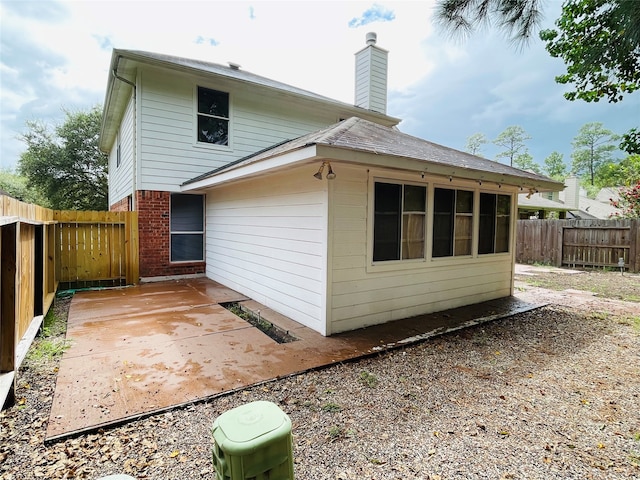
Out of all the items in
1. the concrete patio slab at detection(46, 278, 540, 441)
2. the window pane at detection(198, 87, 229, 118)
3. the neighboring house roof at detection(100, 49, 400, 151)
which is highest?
the neighboring house roof at detection(100, 49, 400, 151)

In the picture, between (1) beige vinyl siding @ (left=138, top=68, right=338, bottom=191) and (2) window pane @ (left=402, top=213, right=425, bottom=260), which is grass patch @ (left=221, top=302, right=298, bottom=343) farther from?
(1) beige vinyl siding @ (left=138, top=68, right=338, bottom=191)

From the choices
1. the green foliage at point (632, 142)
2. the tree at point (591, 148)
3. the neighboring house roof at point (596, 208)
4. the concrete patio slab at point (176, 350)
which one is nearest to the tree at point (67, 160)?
the concrete patio slab at point (176, 350)

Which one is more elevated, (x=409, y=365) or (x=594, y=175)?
(x=594, y=175)

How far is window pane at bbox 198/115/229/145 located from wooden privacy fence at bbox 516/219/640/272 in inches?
486

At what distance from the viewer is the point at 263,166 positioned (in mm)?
4816

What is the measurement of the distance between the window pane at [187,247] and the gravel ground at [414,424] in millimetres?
5223

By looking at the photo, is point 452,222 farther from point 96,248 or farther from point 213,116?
point 96,248

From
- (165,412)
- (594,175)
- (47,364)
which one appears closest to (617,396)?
(165,412)

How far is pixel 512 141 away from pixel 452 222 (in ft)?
166

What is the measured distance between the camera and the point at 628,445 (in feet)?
7.97

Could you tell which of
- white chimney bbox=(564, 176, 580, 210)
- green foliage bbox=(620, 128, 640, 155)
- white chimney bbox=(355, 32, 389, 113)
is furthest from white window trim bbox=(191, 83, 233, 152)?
white chimney bbox=(564, 176, 580, 210)

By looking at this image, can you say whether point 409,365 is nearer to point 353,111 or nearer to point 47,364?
point 47,364

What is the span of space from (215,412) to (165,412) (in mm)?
404

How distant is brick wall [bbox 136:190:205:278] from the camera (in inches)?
318
